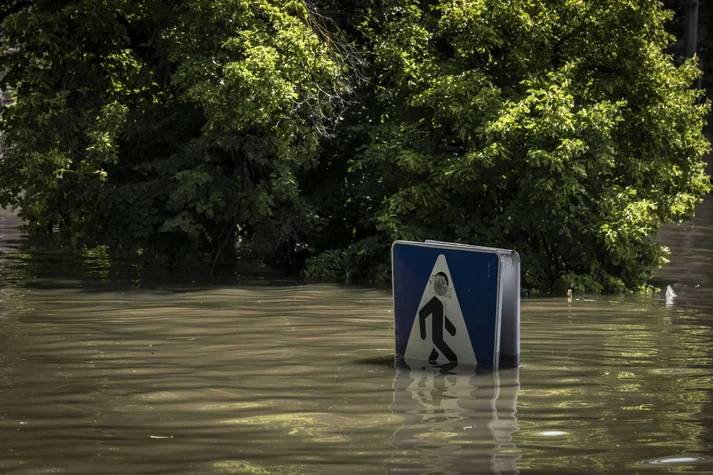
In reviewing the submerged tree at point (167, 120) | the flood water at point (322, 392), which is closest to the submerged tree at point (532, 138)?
the submerged tree at point (167, 120)

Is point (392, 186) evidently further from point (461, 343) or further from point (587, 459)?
point (587, 459)

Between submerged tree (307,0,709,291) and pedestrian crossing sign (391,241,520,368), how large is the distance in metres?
6.35

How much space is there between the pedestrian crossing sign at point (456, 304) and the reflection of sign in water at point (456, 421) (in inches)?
10.4

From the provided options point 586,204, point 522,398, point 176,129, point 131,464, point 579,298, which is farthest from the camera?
point 176,129

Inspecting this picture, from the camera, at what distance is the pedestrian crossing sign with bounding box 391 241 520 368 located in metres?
10.2

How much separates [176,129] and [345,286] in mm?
3668

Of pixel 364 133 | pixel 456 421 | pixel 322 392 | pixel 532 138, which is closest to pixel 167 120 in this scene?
pixel 364 133

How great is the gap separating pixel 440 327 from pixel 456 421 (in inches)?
87.0

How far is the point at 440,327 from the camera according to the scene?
1065cm

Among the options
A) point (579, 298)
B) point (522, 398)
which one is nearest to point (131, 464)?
point (522, 398)

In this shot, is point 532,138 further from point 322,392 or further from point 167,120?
point 322,392


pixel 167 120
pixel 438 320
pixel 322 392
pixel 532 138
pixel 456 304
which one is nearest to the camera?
pixel 322 392

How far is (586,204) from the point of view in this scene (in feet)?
58.4

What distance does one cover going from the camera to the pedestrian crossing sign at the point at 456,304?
403 inches
